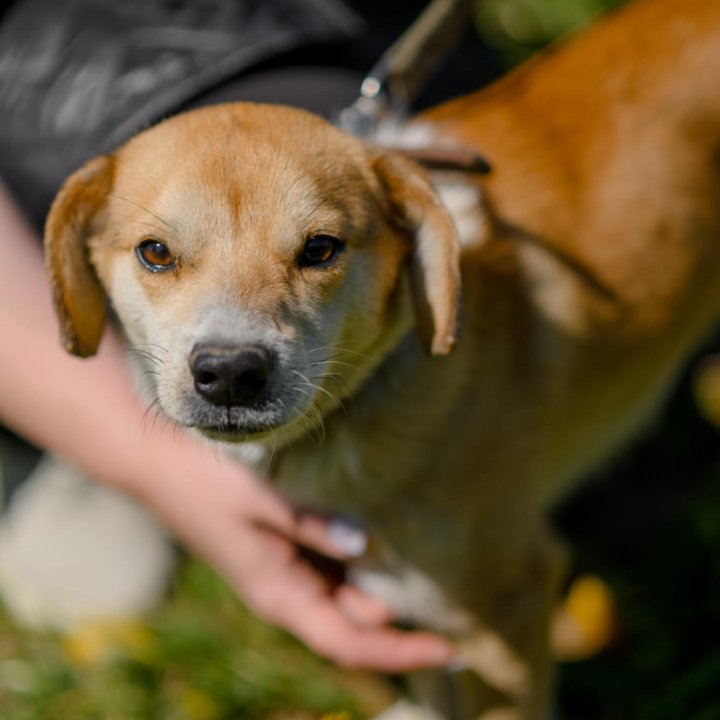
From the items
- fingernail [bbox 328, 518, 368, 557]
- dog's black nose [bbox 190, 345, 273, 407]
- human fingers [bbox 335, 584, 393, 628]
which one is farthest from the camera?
human fingers [bbox 335, 584, 393, 628]

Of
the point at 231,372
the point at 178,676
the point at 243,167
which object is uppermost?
the point at 243,167

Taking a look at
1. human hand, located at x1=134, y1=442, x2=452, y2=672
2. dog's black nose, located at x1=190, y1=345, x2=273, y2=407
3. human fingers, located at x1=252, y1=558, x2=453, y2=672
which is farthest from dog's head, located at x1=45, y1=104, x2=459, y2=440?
human fingers, located at x1=252, y1=558, x2=453, y2=672

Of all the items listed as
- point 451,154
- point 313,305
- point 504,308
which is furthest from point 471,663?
point 451,154

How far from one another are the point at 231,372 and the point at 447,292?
1.60 feet

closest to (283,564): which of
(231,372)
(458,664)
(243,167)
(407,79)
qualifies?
(458,664)

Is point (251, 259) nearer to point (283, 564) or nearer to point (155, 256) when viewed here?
point (155, 256)

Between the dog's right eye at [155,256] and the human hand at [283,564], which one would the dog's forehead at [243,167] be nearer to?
the dog's right eye at [155,256]

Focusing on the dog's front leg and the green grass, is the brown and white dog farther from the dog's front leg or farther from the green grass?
the green grass

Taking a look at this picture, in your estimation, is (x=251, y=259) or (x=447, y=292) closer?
(x=251, y=259)

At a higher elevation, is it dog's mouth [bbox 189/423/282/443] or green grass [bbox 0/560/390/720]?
dog's mouth [bbox 189/423/282/443]

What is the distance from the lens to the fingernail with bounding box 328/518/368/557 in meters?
2.36

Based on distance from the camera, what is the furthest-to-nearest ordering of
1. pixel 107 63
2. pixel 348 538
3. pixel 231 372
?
pixel 107 63 < pixel 348 538 < pixel 231 372

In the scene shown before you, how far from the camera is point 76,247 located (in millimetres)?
2088

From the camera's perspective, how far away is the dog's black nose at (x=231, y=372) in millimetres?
1796
